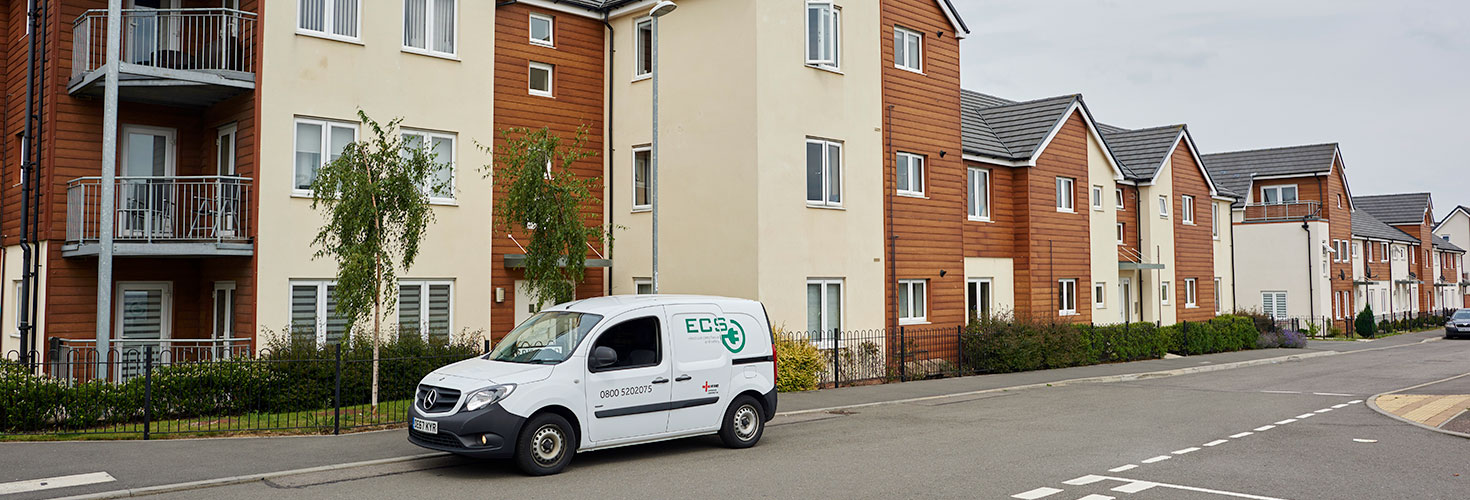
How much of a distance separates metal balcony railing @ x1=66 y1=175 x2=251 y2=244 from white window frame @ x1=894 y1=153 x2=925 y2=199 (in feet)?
42.3

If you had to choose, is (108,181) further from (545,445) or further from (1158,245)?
(1158,245)

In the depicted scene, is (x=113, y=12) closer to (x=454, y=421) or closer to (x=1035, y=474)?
(x=454, y=421)

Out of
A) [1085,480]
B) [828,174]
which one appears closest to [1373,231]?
[828,174]

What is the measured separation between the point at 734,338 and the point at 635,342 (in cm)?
133

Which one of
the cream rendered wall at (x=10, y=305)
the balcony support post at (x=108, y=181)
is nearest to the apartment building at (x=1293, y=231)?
the balcony support post at (x=108, y=181)

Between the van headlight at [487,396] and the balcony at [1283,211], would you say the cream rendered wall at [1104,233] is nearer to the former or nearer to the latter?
the balcony at [1283,211]

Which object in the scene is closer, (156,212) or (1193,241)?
(156,212)

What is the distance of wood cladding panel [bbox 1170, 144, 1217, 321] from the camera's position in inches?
1363

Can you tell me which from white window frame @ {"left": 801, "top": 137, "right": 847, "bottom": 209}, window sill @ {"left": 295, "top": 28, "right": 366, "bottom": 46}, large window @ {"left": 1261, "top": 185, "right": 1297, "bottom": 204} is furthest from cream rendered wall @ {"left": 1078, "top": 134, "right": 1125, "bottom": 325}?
large window @ {"left": 1261, "top": 185, "right": 1297, "bottom": 204}

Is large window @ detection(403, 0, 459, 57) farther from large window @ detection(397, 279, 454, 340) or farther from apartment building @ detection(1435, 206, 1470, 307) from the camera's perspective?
apartment building @ detection(1435, 206, 1470, 307)

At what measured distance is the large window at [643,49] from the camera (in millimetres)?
20672

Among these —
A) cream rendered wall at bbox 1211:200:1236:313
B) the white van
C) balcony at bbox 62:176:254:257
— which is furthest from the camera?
cream rendered wall at bbox 1211:200:1236:313

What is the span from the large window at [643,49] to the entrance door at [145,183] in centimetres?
877

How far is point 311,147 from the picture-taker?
16.6 metres
